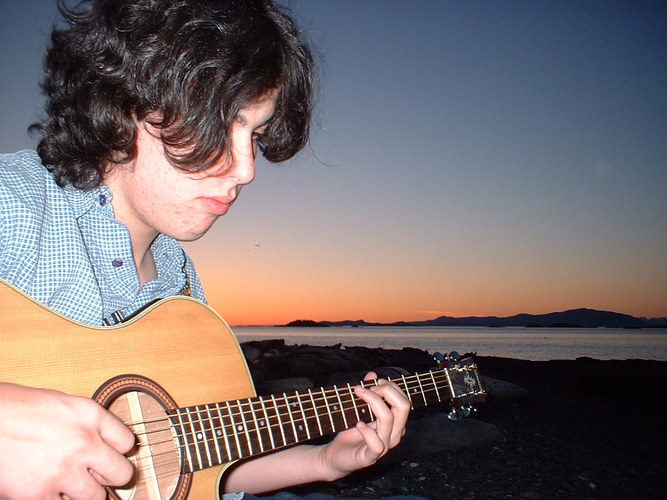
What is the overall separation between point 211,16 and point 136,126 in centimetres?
53

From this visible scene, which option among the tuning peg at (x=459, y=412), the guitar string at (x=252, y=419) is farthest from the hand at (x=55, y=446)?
the tuning peg at (x=459, y=412)

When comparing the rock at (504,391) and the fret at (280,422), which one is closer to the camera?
the fret at (280,422)

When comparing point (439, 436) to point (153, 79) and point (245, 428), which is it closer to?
point (245, 428)

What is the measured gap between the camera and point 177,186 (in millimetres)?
1569

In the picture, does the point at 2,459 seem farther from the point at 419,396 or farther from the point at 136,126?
Answer: the point at 419,396

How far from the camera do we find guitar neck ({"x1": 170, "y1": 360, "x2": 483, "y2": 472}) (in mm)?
1408

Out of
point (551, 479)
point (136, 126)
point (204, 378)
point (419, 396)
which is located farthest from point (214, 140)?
point (551, 479)

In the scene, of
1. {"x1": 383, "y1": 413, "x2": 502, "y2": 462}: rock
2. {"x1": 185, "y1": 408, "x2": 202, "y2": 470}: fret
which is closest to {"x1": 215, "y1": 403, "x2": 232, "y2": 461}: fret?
{"x1": 185, "y1": 408, "x2": 202, "y2": 470}: fret

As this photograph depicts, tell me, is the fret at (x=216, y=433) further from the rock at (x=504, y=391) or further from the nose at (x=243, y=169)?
the rock at (x=504, y=391)

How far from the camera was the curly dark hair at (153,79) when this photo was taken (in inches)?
65.3

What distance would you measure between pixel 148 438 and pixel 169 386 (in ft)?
0.58

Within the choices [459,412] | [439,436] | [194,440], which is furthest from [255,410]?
[439,436]

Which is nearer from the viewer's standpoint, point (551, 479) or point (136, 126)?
point (136, 126)

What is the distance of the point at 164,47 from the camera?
170cm
